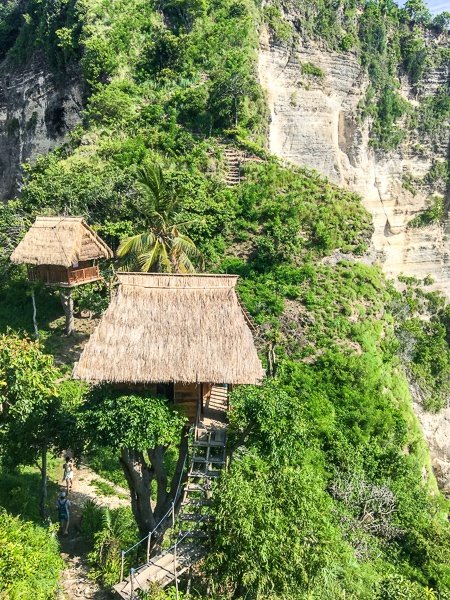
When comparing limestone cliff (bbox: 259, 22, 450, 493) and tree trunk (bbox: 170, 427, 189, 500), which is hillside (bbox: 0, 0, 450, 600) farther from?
tree trunk (bbox: 170, 427, 189, 500)

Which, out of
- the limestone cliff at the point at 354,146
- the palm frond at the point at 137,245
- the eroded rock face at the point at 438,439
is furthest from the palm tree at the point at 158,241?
the limestone cliff at the point at 354,146

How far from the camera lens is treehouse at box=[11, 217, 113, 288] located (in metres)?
20.2

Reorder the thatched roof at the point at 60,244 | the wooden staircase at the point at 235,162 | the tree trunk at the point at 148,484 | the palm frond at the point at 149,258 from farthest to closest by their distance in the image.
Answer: the wooden staircase at the point at 235,162 → the thatched roof at the point at 60,244 → the palm frond at the point at 149,258 → the tree trunk at the point at 148,484

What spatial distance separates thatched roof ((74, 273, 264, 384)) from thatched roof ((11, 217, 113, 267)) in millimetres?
8005

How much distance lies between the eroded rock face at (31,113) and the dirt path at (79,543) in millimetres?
25597

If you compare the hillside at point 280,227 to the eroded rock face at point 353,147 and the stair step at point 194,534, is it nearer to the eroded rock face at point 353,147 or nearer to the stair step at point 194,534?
the eroded rock face at point 353,147

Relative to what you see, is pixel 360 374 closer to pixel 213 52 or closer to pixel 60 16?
pixel 213 52

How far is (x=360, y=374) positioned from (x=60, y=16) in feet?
110

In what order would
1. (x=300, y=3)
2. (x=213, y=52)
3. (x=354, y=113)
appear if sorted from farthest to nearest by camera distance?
(x=354, y=113)
(x=300, y=3)
(x=213, y=52)

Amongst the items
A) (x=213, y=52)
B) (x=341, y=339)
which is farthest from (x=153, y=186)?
(x=213, y=52)

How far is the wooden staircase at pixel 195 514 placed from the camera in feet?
35.0

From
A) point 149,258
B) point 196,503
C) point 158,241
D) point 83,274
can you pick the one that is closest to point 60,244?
point 83,274

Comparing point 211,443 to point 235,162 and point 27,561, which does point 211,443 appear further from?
point 235,162

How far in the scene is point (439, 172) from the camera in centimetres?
5144
